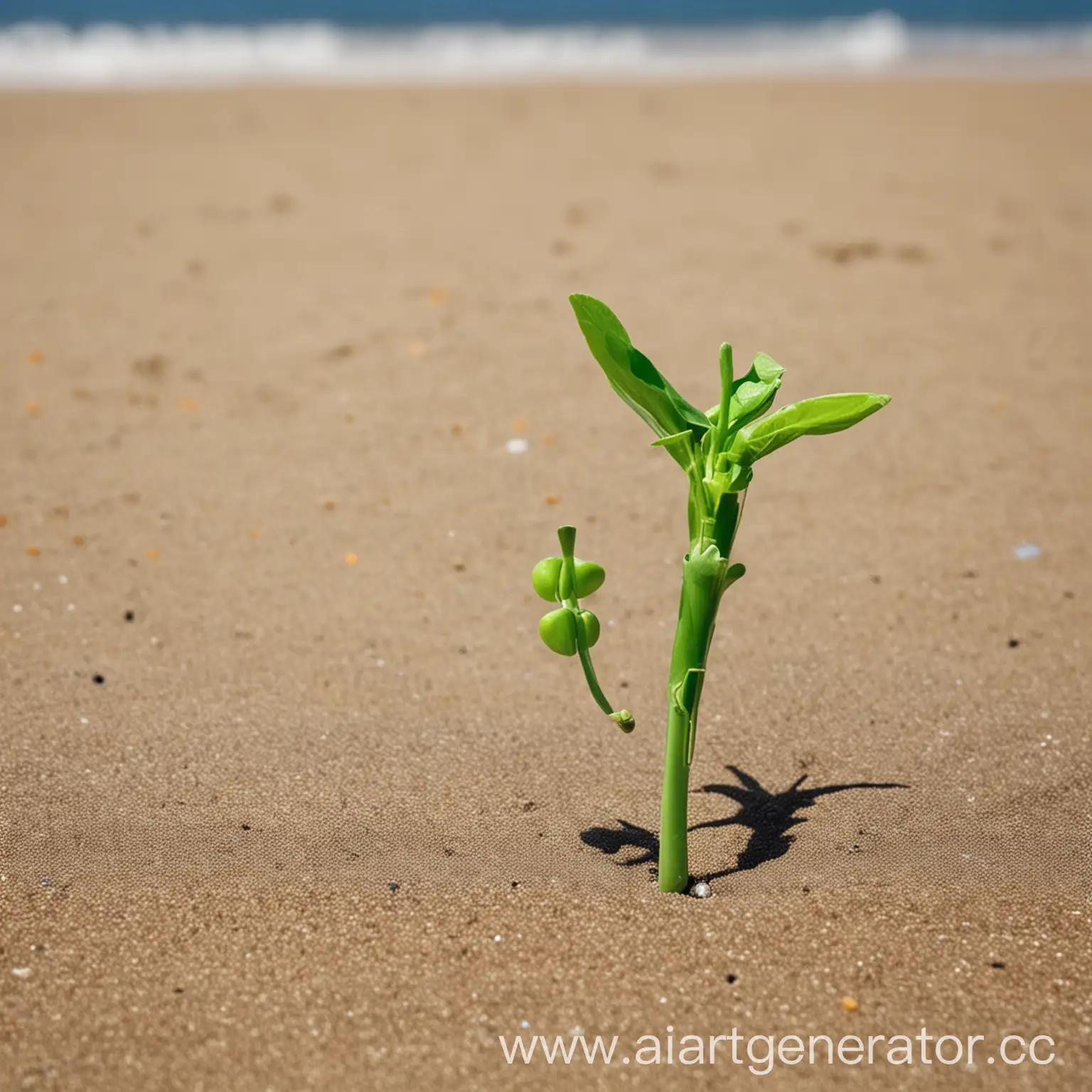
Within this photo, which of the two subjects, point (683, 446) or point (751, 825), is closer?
point (683, 446)

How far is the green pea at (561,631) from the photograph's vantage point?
82.1 inches

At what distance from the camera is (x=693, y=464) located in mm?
2021

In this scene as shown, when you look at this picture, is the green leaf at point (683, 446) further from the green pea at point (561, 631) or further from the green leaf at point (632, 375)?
the green pea at point (561, 631)

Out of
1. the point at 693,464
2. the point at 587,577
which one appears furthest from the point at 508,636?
the point at 693,464

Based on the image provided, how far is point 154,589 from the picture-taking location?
3.39 metres

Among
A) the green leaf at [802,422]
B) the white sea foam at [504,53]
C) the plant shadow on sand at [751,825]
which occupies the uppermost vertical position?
the white sea foam at [504,53]

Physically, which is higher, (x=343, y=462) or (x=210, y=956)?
(x=343, y=462)

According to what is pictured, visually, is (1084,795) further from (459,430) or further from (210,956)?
(459,430)

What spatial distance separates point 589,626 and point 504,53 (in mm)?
11992

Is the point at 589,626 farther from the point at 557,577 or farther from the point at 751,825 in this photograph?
the point at 751,825

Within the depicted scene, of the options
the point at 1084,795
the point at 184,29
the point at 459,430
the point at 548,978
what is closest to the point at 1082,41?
the point at 184,29

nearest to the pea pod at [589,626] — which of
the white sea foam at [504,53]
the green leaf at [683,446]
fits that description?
the green leaf at [683,446]

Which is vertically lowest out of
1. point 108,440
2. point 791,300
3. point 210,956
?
point 210,956

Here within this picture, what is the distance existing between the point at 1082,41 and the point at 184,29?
31.3 feet
